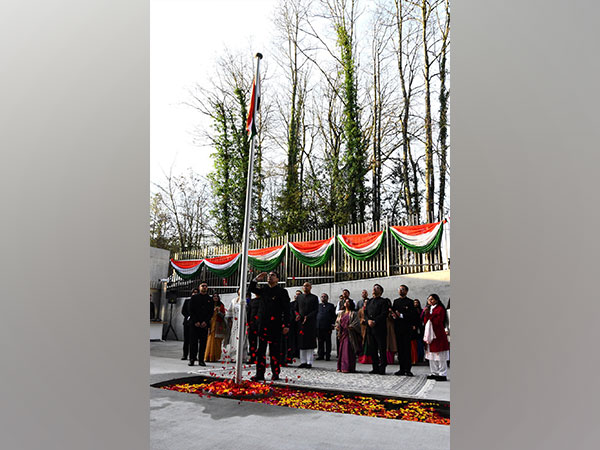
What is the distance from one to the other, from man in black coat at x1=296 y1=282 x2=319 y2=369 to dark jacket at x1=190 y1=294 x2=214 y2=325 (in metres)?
1.83

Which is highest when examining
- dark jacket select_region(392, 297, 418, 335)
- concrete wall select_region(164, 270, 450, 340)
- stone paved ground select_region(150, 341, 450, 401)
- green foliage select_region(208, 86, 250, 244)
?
green foliage select_region(208, 86, 250, 244)

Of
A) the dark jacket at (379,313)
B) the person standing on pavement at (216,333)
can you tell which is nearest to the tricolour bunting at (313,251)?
the person standing on pavement at (216,333)

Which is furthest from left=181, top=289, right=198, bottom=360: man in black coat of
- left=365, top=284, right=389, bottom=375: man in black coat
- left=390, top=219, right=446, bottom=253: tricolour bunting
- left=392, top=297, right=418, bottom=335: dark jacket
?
left=390, top=219, right=446, bottom=253: tricolour bunting

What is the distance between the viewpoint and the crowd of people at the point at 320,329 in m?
6.85

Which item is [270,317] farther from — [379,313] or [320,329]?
[320,329]

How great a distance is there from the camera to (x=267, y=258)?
13312 mm

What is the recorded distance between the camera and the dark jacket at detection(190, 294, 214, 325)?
8188 mm

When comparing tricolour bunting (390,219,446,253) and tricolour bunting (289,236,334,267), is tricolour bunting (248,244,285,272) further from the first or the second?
tricolour bunting (390,219,446,253)

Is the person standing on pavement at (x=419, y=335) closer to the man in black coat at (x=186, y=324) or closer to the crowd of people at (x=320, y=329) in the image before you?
the crowd of people at (x=320, y=329)

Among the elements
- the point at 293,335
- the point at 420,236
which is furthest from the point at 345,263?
the point at 293,335

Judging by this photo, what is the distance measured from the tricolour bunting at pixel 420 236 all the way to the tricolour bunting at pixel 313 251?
1970mm

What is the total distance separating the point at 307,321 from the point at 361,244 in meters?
3.21
